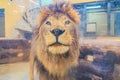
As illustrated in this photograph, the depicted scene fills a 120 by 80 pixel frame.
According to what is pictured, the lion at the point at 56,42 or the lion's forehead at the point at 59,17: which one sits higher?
the lion's forehead at the point at 59,17

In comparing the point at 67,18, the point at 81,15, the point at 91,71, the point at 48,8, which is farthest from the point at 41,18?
the point at 91,71

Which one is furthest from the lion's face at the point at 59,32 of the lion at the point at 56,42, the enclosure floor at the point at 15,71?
the enclosure floor at the point at 15,71

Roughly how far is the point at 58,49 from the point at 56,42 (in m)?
0.07

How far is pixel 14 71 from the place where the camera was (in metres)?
1.98

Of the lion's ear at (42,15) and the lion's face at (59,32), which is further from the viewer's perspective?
the lion's ear at (42,15)

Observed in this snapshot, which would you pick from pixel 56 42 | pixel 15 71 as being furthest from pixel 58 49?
pixel 15 71

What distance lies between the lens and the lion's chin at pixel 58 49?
1.69 metres

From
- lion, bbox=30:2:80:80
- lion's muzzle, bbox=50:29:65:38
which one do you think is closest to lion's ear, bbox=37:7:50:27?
lion, bbox=30:2:80:80

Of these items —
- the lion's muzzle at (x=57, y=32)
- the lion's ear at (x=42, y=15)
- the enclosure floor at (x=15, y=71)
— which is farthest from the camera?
the enclosure floor at (x=15, y=71)

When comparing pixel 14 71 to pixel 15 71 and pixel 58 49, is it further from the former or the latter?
pixel 58 49

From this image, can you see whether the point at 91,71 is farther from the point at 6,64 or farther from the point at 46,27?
the point at 6,64

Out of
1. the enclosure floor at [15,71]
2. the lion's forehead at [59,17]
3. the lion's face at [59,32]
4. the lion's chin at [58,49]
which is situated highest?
the lion's forehead at [59,17]

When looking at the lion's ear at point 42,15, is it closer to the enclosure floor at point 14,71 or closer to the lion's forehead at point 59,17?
the lion's forehead at point 59,17

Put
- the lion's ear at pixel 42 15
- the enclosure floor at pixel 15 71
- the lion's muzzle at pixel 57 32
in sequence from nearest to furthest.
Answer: the lion's muzzle at pixel 57 32, the lion's ear at pixel 42 15, the enclosure floor at pixel 15 71
